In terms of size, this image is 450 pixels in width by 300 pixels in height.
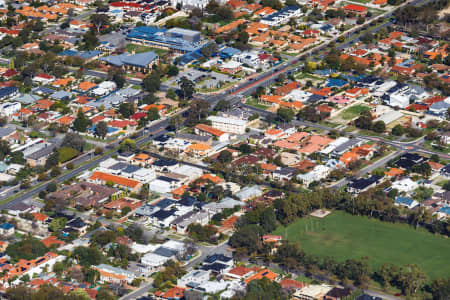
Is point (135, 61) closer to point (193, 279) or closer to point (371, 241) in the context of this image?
point (371, 241)

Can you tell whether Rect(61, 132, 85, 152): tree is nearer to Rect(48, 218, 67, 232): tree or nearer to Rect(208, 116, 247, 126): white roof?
Rect(208, 116, 247, 126): white roof

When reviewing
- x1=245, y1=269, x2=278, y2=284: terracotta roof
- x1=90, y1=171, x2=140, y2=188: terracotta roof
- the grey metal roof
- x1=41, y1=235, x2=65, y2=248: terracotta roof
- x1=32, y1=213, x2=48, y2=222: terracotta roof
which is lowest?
x1=32, y1=213, x2=48, y2=222: terracotta roof

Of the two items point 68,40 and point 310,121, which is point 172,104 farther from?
point 68,40

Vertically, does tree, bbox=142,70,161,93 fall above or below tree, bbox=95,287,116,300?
above

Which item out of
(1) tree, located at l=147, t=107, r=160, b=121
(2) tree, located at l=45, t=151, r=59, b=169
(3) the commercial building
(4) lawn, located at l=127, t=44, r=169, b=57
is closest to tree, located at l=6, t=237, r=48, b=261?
(2) tree, located at l=45, t=151, r=59, b=169

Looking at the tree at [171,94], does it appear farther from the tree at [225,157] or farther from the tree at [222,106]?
the tree at [225,157]

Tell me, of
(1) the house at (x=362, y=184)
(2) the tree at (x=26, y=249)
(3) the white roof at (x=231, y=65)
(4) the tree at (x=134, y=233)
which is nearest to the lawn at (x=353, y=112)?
(1) the house at (x=362, y=184)
